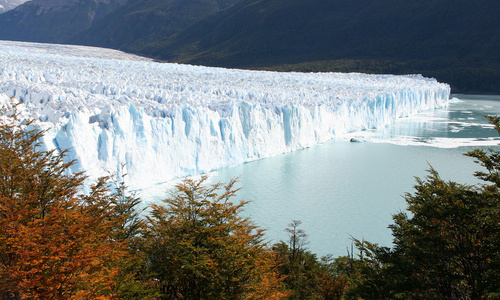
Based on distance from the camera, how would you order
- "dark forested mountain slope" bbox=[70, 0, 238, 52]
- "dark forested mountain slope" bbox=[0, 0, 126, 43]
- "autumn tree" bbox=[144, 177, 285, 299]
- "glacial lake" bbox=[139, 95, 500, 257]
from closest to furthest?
"autumn tree" bbox=[144, 177, 285, 299] → "glacial lake" bbox=[139, 95, 500, 257] → "dark forested mountain slope" bbox=[70, 0, 238, 52] → "dark forested mountain slope" bbox=[0, 0, 126, 43]

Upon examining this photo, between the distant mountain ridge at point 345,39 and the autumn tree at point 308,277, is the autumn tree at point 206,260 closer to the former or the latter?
the autumn tree at point 308,277

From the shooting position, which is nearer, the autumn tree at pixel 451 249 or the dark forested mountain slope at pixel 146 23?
the autumn tree at pixel 451 249

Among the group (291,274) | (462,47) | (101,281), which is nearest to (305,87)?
(291,274)

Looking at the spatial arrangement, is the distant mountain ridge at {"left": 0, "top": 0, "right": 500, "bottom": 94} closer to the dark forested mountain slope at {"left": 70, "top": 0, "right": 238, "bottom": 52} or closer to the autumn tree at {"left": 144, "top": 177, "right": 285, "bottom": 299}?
the dark forested mountain slope at {"left": 70, "top": 0, "right": 238, "bottom": 52}

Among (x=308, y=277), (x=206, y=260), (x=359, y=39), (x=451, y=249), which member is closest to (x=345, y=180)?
(x=308, y=277)

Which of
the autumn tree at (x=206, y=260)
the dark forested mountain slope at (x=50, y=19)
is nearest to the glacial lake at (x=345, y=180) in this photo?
the autumn tree at (x=206, y=260)

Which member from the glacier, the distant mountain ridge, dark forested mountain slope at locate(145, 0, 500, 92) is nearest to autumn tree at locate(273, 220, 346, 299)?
the glacier
